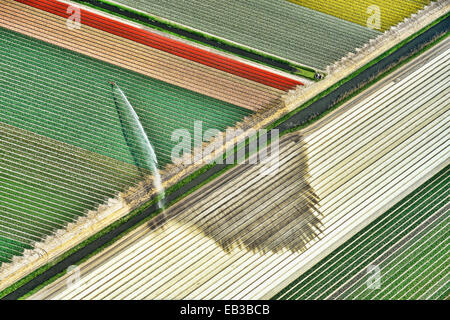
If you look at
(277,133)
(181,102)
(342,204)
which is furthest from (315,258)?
(181,102)

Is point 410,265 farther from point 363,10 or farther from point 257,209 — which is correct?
point 363,10

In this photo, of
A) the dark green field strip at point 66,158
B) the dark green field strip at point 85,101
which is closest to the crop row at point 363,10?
the dark green field strip at point 85,101

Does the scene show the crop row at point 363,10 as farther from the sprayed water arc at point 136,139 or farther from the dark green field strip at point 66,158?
the dark green field strip at point 66,158

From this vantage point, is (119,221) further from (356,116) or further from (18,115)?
(356,116)

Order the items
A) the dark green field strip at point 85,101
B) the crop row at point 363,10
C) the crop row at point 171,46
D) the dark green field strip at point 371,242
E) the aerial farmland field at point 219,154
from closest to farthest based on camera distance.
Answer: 1. the aerial farmland field at point 219,154
2. the dark green field strip at point 371,242
3. the dark green field strip at point 85,101
4. the crop row at point 171,46
5. the crop row at point 363,10

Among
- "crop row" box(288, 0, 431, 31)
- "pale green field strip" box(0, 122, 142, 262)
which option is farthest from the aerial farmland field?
"crop row" box(288, 0, 431, 31)

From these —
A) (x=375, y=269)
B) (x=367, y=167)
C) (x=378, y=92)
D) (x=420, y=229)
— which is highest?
(x=378, y=92)

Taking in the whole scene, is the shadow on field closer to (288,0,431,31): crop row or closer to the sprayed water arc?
the sprayed water arc
